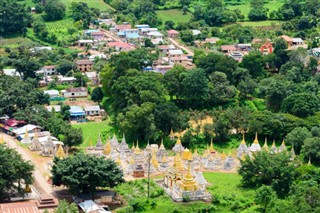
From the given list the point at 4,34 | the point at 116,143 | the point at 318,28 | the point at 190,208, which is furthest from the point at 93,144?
the point at 318,28

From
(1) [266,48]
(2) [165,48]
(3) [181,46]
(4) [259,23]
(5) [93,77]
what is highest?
(4) [259,23]

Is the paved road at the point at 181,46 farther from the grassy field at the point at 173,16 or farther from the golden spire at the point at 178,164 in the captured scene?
the golden spire at the point at 178,164

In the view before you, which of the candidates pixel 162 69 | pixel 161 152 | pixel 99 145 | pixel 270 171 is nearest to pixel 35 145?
pixel 99 145

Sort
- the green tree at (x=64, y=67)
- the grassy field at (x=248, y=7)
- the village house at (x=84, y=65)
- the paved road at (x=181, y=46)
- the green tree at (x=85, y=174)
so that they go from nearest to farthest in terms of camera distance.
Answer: the green tree at (x=85, y=174)
the green tree at (x=64, y=67)
the village house at (x=84, y=65)
the paved road at (x=181, y=46)
the grassy field at (x=248, y=7)

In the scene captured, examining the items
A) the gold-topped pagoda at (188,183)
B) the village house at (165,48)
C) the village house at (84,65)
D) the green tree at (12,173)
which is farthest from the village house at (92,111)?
the village house at (165,48)

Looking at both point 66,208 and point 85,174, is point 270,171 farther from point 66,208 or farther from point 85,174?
point 66,208

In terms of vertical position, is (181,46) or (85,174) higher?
(181,46)
